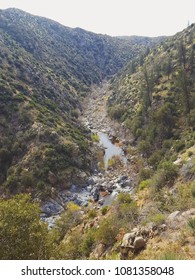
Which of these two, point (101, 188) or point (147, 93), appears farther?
point (147, 93)

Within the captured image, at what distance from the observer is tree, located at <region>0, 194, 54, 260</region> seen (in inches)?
655

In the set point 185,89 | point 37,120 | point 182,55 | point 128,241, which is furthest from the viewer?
point 182,55

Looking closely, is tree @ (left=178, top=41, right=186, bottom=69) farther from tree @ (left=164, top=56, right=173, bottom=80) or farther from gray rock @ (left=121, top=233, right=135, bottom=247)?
gray rock @ (left=121, top=233, right=135, bottom=247)

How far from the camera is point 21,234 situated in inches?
677

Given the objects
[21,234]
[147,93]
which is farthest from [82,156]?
[21,234]

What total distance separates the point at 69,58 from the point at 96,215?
11376 centimetres

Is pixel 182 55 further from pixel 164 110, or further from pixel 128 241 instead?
pixel 128 241

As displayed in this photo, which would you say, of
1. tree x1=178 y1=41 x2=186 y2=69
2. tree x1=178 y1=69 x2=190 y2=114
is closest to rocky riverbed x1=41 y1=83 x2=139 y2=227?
tree x1=178 y1=69 x2=190 y2=114

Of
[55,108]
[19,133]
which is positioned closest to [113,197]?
[19,133]

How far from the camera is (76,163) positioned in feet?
173

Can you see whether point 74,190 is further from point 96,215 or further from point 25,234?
point 25,234

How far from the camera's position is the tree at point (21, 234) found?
16.6m

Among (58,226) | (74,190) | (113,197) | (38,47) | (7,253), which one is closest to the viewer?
(7,253)

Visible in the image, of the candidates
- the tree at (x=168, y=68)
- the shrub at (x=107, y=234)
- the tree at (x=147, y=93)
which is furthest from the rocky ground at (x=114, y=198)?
the tree at (x=168, y=68)
